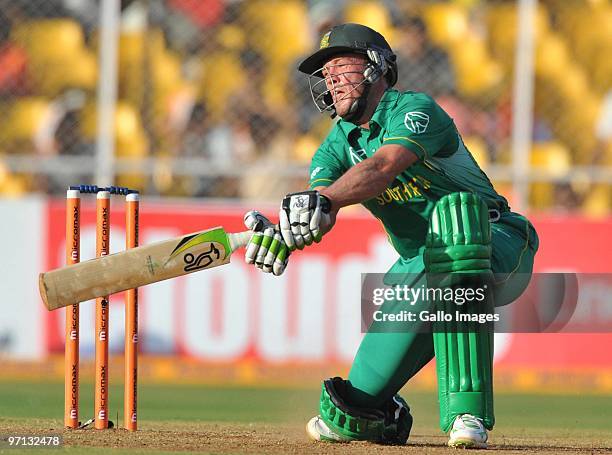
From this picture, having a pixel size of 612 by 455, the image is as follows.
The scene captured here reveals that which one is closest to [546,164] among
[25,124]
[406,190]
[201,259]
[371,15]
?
[371,15]

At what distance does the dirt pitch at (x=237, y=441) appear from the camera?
4.67 meters

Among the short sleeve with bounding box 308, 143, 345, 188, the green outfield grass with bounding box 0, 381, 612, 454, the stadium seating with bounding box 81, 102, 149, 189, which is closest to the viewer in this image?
the short sleeve with bounding box 308, 143, 345, 188

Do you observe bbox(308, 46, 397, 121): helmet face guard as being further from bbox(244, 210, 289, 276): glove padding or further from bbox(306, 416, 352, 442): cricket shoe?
bbox(306, 416, 352, 442): cricket shoe

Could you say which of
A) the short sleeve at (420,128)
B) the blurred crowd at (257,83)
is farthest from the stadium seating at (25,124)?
the short sleeve at (420,128)

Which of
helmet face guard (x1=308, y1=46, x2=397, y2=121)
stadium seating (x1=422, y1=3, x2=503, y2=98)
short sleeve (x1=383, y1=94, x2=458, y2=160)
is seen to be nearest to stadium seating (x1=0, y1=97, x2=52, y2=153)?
stadium seating (x1=422, y1=3, x2=503, y2=98)

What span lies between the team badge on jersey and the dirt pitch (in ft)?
4.11

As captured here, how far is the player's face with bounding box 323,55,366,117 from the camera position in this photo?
205 inches

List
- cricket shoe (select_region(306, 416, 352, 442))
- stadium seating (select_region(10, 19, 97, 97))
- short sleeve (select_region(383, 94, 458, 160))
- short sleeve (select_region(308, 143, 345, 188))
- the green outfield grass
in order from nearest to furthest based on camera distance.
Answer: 1. short sleeve (select_region(383, 94, 458, 160))
2. short sleeve (select_region(308, 143, 345, 188))
3. cricket shoe (select_region(306, 416, 352, 442))
4. the green outfield grass
5. stadium seating (select_region(10, 19, 97, 97))

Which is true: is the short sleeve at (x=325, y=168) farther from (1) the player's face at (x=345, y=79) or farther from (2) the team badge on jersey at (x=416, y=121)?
(2) the team badge on jersey at (x=416, y=121)

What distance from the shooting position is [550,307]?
30.5 ft

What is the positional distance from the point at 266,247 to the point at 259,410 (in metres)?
3.01

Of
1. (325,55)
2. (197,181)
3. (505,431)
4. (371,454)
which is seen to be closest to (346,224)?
(197,181)

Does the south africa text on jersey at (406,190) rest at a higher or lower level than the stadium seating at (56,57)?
lower

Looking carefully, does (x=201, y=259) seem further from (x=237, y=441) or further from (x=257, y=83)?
(x=257, y=83)
